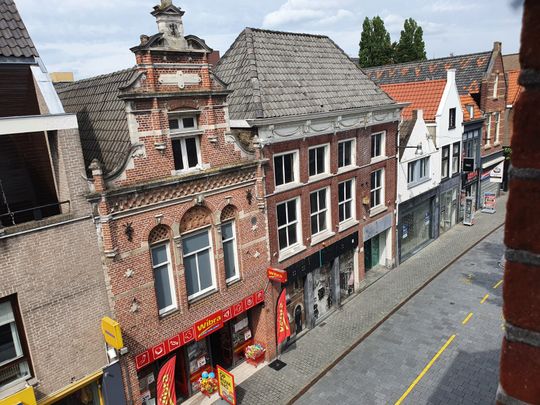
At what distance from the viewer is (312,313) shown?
1884 centimetres

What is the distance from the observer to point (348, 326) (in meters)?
18.8

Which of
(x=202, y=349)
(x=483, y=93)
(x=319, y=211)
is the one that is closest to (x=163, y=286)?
(x=202, y=349)

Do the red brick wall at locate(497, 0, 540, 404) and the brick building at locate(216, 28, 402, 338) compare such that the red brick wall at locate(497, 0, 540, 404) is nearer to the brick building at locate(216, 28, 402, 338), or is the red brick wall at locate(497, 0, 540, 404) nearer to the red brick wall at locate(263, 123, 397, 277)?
the brick building at locate(216, 28, 402, 338)

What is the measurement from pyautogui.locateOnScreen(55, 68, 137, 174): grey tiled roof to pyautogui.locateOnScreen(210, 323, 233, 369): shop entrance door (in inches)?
291

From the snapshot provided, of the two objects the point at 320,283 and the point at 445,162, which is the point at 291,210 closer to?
the point at 320,283

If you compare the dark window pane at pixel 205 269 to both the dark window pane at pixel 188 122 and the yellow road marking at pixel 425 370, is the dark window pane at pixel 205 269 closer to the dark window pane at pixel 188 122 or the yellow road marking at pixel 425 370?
the dark window pane at pixel 188 122

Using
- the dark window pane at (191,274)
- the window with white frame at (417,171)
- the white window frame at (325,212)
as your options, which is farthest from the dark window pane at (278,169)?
the window with white frame at (417,171)

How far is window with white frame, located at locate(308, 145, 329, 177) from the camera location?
17.8 metres

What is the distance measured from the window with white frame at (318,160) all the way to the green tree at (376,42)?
128 feet

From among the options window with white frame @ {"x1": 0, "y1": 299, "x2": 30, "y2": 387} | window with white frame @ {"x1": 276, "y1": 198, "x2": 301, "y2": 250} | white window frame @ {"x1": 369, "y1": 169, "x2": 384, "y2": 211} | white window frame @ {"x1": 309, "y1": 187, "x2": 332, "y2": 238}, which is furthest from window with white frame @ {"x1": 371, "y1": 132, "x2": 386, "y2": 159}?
window with white frame @ {"x1": 0, "y1": 299, "x2": 30, "y2": 387}

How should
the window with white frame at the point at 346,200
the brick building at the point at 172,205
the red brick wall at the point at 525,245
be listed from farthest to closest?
the window with white frame at the point at 346,200 < the brick building at the point at 172,205 < the red brick wall at the point at 525,245

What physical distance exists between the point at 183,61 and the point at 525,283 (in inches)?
474

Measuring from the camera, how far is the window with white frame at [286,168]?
16.3m

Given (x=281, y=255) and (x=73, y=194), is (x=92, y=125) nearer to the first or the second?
(x=73, y=194)
